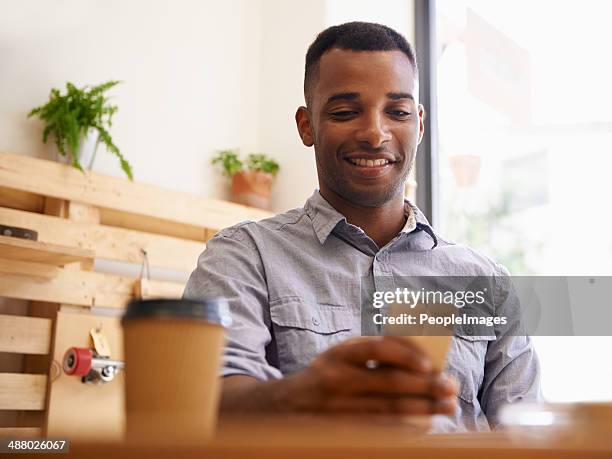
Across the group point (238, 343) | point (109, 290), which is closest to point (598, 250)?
point (109, 290)

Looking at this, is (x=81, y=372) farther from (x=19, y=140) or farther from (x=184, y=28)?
(x=184, y=28)

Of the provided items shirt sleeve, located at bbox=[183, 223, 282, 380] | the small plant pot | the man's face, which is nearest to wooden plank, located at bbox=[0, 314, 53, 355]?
the small plant pot

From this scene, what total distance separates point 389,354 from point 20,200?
2.18 metres

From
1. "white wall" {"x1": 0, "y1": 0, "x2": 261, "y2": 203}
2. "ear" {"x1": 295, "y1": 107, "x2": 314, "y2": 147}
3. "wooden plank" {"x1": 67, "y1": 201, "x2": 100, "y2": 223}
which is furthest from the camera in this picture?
"white wall" {"x1": 0, "y1": 0, "x2": 261, "y2": 203}

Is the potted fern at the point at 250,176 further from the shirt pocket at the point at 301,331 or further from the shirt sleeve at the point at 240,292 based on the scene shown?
the shirt pocket at the point at 301,331

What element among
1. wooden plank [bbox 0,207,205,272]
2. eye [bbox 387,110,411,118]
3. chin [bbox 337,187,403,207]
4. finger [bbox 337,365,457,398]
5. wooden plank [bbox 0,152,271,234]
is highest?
wooden plank [bbox 0,152,271,234]

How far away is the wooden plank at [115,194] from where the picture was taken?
2490 mm

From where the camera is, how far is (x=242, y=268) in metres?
1.44

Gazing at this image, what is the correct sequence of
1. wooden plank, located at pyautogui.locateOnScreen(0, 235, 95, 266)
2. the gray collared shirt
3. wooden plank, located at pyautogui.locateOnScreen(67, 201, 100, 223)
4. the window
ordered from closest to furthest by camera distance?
the gray collared shirt → wooden plank, located at pyautogui.locateOnScreen(0, 235, 95, 266) → wooden plank, located at pyautogui.locateOnScreen(67, 201, 100, 223) → the window

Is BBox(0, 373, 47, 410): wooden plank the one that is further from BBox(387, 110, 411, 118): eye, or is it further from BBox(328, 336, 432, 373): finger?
BBox(328, 336, 432, 373): finger

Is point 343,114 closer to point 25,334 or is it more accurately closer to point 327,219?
point 327,219

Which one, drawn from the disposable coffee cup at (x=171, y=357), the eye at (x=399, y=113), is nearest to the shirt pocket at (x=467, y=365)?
the eye at (x=399, y=113)

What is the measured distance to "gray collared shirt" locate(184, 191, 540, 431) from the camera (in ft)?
4.55

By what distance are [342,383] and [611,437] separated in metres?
0.24
